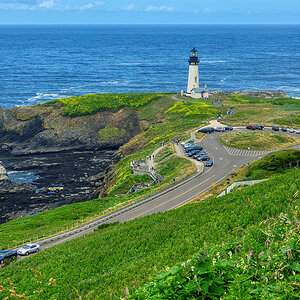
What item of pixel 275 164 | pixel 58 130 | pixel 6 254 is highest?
pixel 275 164

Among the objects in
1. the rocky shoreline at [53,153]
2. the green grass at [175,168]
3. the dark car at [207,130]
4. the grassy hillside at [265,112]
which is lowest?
the rocky shoreline at [53,153]

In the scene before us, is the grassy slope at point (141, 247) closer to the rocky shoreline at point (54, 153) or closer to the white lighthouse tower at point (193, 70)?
the rocky shoreline at point (54, 153)

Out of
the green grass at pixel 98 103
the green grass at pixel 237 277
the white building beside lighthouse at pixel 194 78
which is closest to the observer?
the green grass at pixel 237 277

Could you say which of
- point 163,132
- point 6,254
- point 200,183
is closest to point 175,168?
point 200,183

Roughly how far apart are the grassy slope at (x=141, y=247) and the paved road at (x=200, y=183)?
306 inches

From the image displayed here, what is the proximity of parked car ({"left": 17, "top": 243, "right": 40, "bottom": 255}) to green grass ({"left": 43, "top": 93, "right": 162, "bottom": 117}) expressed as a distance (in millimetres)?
63307

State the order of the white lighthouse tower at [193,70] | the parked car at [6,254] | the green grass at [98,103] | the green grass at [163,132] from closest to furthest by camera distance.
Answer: the parked car at [6,254] → the green grass at [163,132] → the green grass at [98,103] → the white lighthouse tower at [193,70]

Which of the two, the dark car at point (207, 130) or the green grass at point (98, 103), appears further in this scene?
the green grass at point (98, 103)

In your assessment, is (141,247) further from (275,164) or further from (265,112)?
(265,112)

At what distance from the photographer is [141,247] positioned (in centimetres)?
2258

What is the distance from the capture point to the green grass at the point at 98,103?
93.8 m

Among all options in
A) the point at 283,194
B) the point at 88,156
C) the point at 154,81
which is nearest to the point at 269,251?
the point at 283,194

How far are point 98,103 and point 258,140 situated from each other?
50251 millimetres

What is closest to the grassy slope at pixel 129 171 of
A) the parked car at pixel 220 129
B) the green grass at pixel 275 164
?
the parked car at pixel 220 129
